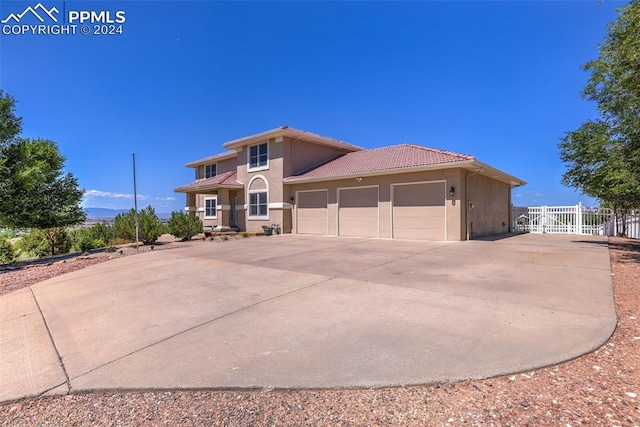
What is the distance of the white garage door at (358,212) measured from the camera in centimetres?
1560

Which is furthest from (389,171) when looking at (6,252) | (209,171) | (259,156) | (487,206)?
(6,252)

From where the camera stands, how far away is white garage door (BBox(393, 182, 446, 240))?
13.6 metres

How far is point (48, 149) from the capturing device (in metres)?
15.9

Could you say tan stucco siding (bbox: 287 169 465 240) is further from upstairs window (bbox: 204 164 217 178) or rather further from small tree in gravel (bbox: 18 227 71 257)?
small tree in gravel (bbox: 18 227 71 257)

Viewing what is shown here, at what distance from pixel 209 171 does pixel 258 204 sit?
393 inches

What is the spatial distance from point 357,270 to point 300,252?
149 inches

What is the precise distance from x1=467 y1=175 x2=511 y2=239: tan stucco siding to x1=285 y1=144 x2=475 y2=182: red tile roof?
5.82 ft

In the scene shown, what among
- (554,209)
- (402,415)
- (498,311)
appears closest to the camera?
(402,415)

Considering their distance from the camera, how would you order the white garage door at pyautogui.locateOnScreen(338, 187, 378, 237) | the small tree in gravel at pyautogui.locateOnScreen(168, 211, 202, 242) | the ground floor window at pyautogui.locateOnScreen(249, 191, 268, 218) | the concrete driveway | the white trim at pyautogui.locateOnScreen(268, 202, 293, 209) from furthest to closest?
the ground floor window at pyautogui.locateOnScreen(249, 191, 268, 218) < the white trim at pyautogui.locateOnScreen(268, 202, 293, 209) < the small tree in gravel at pyautogui.locateOnScreen(168, 211, 202, 242) < the white garage door at pyautogui.locateOnScreen(338, 187, 378, 237) < the concrete driveway

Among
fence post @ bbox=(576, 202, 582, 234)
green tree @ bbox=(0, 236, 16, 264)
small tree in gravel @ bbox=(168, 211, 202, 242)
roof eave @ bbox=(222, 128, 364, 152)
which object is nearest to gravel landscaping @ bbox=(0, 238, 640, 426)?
small tree in gravel @ bbox=(168, 211, 202, 242)

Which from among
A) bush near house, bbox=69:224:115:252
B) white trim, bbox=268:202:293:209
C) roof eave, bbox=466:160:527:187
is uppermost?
roof eave, bbox=466:160:527:187

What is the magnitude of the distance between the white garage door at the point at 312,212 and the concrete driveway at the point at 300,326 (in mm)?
9917

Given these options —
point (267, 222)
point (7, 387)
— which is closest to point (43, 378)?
point (7, 387)

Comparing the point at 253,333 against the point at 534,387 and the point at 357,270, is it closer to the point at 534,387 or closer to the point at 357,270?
the point at 534,387
